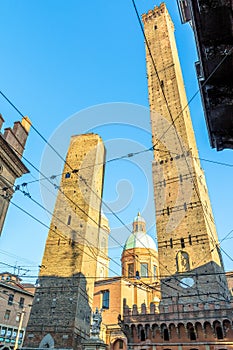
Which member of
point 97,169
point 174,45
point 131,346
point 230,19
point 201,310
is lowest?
point 131,346

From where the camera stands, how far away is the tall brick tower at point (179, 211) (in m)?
18.6

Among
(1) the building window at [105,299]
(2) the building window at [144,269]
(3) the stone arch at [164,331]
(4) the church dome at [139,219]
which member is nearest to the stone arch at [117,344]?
(1) the building window at [105,299]

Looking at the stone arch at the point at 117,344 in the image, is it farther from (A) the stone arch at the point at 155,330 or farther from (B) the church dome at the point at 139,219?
(B) the church dome at the point at 139,219

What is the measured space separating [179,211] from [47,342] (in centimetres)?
1345

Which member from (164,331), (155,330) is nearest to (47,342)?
(155,330)

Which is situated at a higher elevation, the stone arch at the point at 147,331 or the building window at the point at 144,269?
the building window at the point at 144,269

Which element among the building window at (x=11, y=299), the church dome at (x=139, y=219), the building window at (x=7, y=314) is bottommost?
the building window at (x=7, y=314)

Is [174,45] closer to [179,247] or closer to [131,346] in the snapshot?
[179,247]

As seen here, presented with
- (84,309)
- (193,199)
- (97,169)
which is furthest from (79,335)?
(97,169)

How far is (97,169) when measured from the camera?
95.6 ft

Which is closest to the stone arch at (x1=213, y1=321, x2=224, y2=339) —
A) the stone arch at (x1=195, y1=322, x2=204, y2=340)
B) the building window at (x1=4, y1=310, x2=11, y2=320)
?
the stone arch at (x1=195, y1=322, x2=204, y2=340)

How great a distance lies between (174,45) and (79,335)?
29.9 m

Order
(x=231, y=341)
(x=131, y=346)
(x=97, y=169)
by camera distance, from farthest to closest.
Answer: (x=97, y=169)
(x=131, y=346)
(x=231, y=341)

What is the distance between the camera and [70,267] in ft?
76.6
